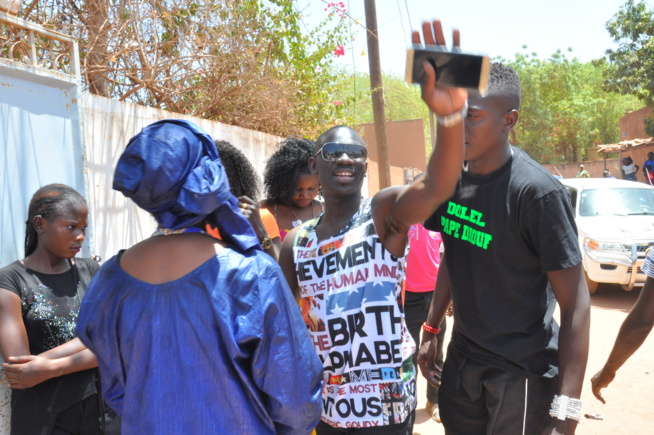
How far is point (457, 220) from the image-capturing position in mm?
2371

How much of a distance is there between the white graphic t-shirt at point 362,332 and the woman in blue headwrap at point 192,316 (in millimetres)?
445

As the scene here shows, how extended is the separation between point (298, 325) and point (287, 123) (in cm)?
802

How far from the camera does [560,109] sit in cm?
4153

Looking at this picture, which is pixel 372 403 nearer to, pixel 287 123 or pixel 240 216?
pixel 240 216

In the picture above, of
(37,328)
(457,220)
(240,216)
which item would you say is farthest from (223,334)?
(37,328)

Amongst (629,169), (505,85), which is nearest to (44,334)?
(505,85)

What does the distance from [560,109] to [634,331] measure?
43106mm

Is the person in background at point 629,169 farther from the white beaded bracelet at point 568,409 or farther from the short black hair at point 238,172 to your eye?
the white beaded bracelet at point 568,409

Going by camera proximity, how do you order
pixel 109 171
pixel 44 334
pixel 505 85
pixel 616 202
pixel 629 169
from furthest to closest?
pixel 629 169 < pixel 616 202 < pixel 109 171 < pixel 44 334 < pixel 505 85

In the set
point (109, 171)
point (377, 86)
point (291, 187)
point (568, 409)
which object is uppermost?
point (377, 86)

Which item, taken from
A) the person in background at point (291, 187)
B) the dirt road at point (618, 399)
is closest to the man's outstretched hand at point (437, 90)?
the person in background at point (291, 187)

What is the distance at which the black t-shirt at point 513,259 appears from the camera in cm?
203

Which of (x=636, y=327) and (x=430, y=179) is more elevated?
(x=430, y=179)

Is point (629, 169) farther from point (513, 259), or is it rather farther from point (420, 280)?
point (513, 259)
